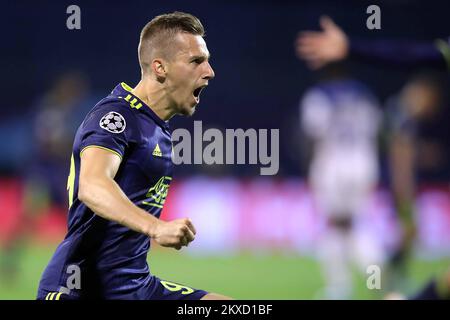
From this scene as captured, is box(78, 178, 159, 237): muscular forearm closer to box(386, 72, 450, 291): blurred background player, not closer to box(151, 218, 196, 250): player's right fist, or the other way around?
box(151, 218, 196, 250): player's right fist

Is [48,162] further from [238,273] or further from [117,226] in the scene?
[117,226]

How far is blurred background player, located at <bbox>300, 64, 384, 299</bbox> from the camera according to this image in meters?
9.92

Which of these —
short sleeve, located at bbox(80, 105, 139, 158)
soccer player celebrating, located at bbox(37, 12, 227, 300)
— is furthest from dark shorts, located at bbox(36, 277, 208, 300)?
short sleeve, located at bbox(80, 105, 139, 158)

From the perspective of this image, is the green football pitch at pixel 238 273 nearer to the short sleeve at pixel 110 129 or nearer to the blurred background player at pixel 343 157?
the blurred background player at pixel 343 157

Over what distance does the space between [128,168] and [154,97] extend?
1.50 ft

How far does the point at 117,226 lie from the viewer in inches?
159

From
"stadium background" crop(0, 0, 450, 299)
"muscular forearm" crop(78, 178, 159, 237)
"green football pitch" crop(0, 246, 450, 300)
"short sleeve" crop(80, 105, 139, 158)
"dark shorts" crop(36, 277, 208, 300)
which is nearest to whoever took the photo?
"muscular forearm" crop(78, 178, 159, 237)

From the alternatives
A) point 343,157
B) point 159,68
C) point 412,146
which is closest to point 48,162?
point 343,157

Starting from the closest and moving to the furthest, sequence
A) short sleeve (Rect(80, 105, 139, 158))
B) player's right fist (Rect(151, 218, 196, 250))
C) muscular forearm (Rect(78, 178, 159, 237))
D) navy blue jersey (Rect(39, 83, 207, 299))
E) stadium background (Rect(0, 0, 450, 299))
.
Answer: player's right fist (Rect(151, 218, 196, 250)), muscular forearm (Rect(78, 178, 159, 237)), short sleeve (Rect(80, 105, 139, 158)), navy blue jersey (Rect(39, 83, 207, 299)), stadium background (Rect(0, 0, 450, 299))

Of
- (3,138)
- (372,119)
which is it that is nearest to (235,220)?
(372,119)

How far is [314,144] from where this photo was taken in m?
10.5

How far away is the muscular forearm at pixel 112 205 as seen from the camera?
11.2 feet
